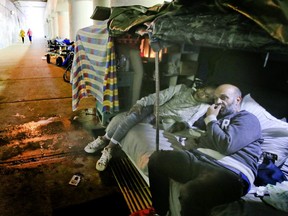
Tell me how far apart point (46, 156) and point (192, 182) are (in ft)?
7.40

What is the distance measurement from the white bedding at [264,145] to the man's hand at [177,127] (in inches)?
3.6

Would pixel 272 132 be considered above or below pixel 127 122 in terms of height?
above

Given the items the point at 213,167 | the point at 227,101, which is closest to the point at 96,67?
the point at 227,101

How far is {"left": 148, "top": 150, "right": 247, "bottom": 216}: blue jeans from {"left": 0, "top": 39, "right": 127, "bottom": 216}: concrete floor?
659mm

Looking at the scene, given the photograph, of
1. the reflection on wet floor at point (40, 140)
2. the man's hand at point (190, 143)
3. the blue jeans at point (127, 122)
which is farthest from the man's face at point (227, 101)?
the reflection on wet floor at point (40, 140)

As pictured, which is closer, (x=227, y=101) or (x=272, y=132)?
(x=272, y=132)

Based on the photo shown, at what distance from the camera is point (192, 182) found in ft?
5.30

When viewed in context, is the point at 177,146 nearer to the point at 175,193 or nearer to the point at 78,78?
the point at 175,193

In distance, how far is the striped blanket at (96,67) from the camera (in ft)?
9.95

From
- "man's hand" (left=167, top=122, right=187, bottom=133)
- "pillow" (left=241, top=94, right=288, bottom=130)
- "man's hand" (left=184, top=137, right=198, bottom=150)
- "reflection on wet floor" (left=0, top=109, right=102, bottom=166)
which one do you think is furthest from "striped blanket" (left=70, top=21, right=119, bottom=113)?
"pillow" (left=241, top=94, right=288, bottom=130)

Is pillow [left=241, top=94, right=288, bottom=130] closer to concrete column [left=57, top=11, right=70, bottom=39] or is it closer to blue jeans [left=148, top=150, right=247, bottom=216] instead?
blue jeans [left=148, top=150, right=247, bottom=216]

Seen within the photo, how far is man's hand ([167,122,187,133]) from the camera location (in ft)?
8.51

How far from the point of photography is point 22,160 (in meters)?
2.90

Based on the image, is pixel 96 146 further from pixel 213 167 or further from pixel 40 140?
pixel 213 167
